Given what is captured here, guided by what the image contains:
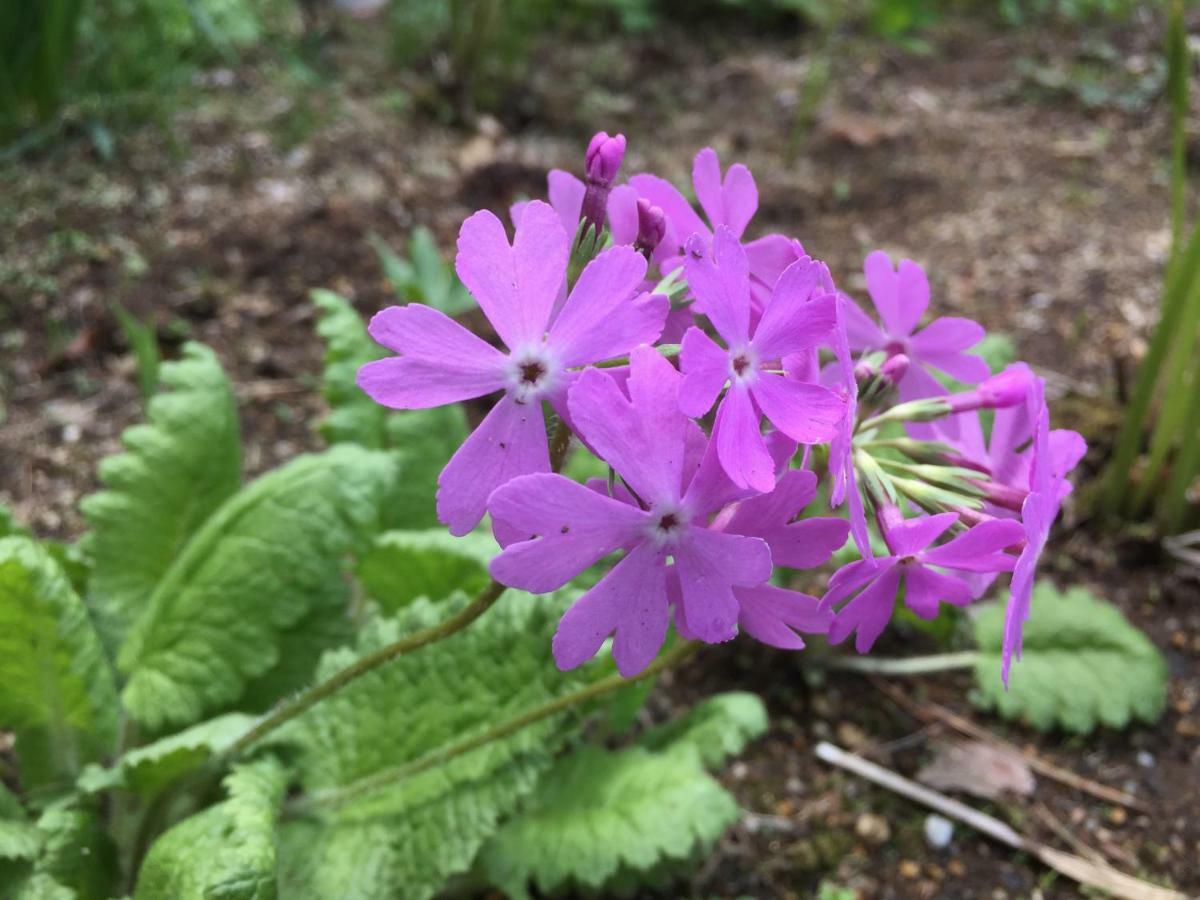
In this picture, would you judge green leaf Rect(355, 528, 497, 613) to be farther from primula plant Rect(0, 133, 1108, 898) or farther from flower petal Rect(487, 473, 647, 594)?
flower petal Rect(487, 473, 647, 594)

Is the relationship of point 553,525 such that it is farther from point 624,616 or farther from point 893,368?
point 893,368

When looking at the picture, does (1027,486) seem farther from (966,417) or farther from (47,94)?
(47,94)

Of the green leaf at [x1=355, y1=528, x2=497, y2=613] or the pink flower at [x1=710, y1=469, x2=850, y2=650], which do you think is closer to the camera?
the pink flower at [x1=710, y1=469, x2=850, y2=650]

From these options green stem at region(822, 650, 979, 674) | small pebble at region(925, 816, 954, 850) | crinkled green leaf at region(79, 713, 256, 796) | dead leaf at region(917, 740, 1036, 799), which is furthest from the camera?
green stem at region(822, 650, 979, 674)

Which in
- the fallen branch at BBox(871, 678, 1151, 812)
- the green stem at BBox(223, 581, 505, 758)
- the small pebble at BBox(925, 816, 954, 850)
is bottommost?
the small pebble at BBox(925, 816, 954, 850)

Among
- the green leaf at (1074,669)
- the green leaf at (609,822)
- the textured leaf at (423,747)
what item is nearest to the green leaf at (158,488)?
the textured leaf at (423,747)

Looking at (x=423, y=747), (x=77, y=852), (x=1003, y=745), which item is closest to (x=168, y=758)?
(x=77, y=852)

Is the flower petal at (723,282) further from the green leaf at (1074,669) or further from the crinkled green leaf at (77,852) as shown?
the green leaf at (1074,669)

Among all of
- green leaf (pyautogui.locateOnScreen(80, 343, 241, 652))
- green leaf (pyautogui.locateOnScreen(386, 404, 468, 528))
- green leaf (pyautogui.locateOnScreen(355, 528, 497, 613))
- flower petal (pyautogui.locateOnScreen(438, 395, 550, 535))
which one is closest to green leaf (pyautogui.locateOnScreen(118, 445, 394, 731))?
green leaf (pyautogui.locateOnScreen(355, 528, 497, 613))
